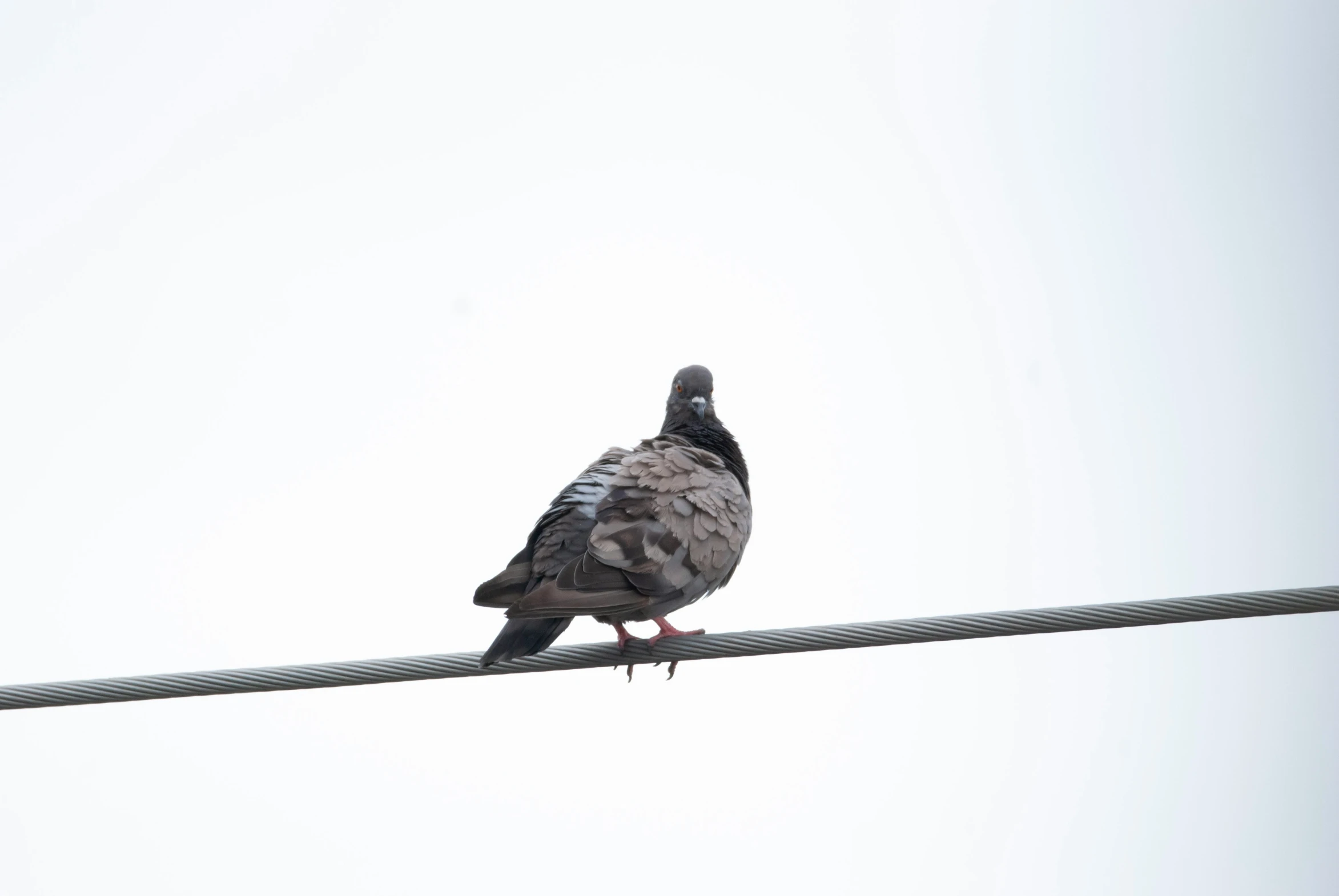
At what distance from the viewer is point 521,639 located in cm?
458

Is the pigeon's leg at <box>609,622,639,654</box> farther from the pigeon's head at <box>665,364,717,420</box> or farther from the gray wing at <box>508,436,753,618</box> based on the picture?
the pigeon's head at <box>665,364,717,420</box>

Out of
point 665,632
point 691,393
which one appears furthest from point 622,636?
point 691,393

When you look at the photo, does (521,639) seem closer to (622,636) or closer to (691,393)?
(622,636)

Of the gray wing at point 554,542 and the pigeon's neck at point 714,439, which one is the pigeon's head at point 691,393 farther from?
the gray wing at point 554,542

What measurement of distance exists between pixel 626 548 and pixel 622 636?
0.37 metres

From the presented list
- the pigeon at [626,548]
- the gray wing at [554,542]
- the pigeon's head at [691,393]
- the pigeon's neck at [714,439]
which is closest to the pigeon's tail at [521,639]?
the pigeon at [626,548]

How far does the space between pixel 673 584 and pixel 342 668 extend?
1.57m

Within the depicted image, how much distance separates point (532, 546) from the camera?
17.6ft

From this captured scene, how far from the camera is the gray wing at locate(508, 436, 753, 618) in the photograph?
4.90 meters

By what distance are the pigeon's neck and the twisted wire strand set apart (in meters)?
2.40

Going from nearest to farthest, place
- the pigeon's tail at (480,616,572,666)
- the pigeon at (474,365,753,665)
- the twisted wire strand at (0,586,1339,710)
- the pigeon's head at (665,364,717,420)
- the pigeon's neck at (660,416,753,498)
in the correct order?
the twisted wire strand at (0,586,1339,710)
the pigeon's tail at (480,616,572,666)
the pigeon at (474,365,753,665)
the pigeon's neck at (660,416,753,498)
the pigeon's head at (665,364,717,420)

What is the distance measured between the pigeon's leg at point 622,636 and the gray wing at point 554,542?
365mm

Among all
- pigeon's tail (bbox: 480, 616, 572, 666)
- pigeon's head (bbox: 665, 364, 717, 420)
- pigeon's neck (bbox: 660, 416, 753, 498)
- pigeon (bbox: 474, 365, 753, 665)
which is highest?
pigeon's head (bbox: 665, 364, 717, 420)

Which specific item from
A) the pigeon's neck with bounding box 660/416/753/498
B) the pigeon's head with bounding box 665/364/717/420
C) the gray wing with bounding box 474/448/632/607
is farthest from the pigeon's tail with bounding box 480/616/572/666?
the pigeon's head with bounding box 665/364/717/420
